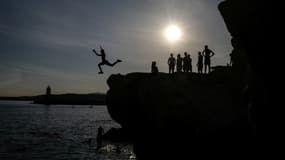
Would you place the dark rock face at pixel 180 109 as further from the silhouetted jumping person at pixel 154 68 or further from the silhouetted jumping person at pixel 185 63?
the silhouetted jumping person at pixel 185 63

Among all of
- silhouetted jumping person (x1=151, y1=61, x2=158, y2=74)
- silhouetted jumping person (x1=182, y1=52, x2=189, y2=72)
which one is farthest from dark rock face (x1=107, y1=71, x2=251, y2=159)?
silhouetted jumping person (x1=182, y1=52, x2=189, y2=72)

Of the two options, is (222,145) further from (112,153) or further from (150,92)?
(112,153)

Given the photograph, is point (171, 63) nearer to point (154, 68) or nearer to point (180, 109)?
point (154, 68)

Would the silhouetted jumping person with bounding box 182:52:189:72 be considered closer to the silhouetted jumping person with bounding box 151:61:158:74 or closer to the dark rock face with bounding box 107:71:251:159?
the silhouetted jumping person with bounding box 151:61:158:74

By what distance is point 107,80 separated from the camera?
3375 centimetres

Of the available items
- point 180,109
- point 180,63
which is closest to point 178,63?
point 180,63

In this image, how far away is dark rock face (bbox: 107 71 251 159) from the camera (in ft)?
76.4

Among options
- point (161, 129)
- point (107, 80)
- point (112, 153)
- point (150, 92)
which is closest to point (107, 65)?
point (150, 92)

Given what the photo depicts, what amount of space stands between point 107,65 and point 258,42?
530 inches

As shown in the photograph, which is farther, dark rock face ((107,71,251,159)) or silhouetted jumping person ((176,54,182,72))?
silhouetted jumping person ((176,54,182,72))

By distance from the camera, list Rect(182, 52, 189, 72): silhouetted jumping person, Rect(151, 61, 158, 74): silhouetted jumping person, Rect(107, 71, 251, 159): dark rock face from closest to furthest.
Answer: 1. Rect(107, 71, 251, 159): dark rock face
2. Rect(151, 61, 158, 74): silhouetted jumping person
3. Rect(182, 52, 189, 72): silhouetted jumping person

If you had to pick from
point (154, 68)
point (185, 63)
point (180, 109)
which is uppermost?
point (185, 63)

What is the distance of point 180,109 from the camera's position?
84.4ft

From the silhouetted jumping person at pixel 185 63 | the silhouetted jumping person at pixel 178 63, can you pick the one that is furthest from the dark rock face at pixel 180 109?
the silhouetted jumping person at pixel 178 63
